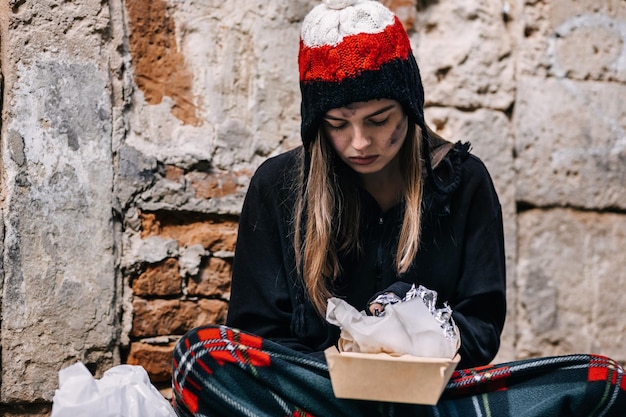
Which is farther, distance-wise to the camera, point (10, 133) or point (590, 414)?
point (10, 133)

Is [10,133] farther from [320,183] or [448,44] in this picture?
[448,44]

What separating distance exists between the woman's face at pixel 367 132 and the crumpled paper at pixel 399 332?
410mm

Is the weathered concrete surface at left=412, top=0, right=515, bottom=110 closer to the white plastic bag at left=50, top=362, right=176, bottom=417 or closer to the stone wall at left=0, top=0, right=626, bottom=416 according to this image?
the stone wall at left=0, top=0, right=626, bottom=416

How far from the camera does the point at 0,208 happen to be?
250 cm

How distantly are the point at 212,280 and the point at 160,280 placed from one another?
0.57ft

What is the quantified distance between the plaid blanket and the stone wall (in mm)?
653

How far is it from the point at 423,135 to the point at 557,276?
1080mm

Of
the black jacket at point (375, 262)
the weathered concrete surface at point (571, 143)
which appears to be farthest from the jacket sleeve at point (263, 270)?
the weathered concrete surface at point (571, 143)

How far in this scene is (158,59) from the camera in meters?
2.77

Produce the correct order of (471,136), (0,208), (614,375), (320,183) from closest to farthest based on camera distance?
(614,375) → (320,183) → (0,208) → (471,136)

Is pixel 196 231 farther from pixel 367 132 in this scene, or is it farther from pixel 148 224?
pixel 367 132

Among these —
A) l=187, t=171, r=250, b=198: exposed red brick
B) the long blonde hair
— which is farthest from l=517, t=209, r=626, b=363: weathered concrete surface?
l=187, t=171, r=250, b=198: exposed red brick

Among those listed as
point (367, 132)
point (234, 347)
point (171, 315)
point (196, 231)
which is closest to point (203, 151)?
point (196, 231)

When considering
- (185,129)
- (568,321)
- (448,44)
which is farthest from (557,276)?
(185,129)
